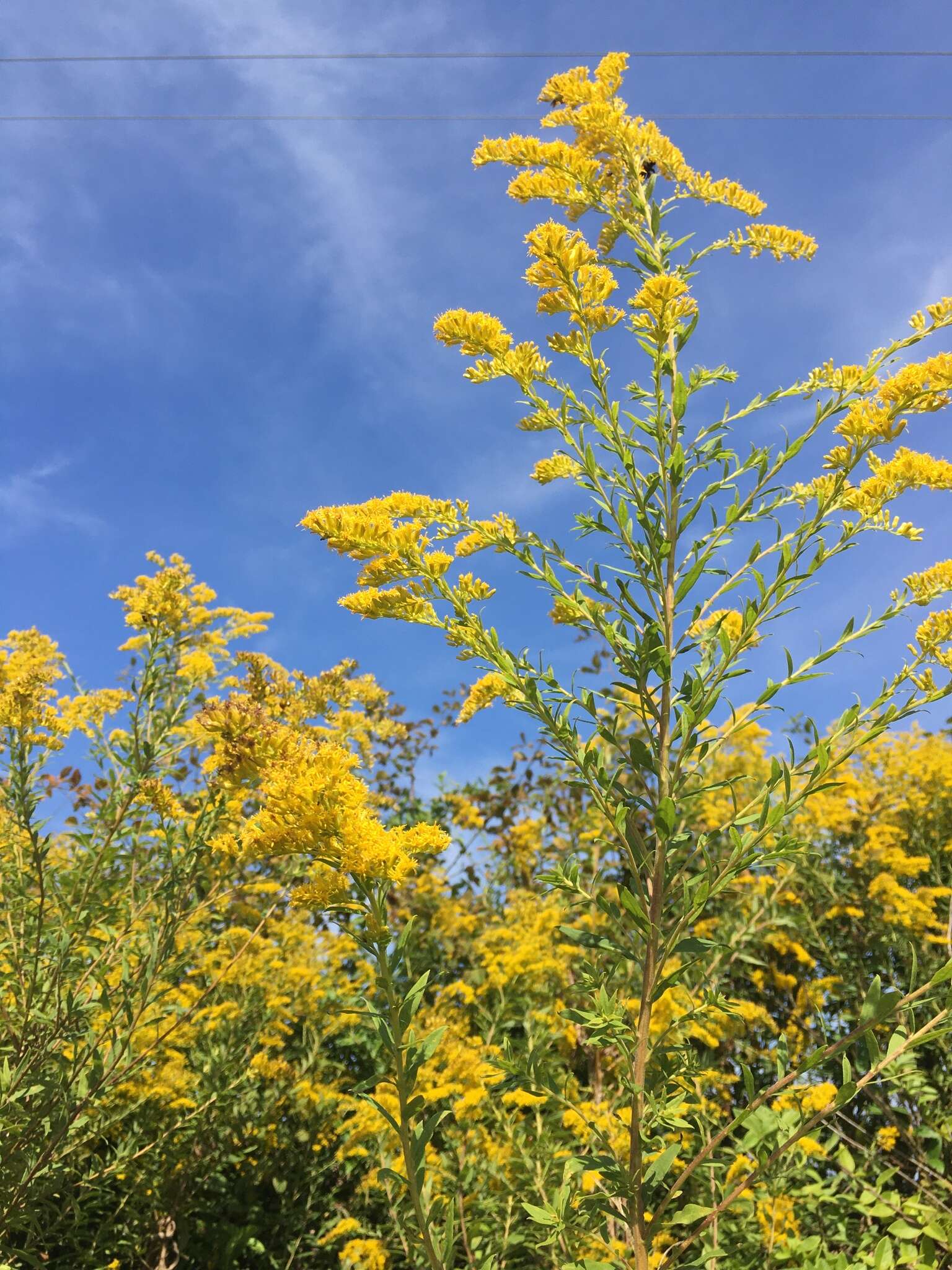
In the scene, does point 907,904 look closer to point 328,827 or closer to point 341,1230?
point 341,1230

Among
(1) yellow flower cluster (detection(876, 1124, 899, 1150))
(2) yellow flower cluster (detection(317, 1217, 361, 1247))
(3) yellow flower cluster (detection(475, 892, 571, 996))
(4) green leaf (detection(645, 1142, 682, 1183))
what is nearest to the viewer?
(4) green leaf (detection(645, 1142, 682, 1183))

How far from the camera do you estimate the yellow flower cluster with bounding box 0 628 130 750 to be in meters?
3.00

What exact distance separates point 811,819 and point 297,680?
356cm

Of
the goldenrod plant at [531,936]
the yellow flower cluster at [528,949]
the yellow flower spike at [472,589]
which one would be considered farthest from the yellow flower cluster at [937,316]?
the yellow flower cluster at [528,949]

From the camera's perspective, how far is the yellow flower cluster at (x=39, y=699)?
3004 millimetres

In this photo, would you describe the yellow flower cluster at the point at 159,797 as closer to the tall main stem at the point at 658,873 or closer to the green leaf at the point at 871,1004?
the tall main stem at the point at 658,873

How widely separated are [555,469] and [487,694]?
0.67m

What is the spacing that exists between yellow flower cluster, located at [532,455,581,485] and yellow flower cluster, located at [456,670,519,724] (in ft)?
1.94

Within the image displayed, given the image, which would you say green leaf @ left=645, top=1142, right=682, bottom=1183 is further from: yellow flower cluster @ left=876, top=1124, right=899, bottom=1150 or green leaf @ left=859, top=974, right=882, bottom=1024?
yellow flower cluster @ left=876, top=1124, right=899, bottom=1150

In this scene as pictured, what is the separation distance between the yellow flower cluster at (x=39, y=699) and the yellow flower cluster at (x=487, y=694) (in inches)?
70.2

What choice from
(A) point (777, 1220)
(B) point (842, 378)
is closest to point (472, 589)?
(B) point (842, 378)

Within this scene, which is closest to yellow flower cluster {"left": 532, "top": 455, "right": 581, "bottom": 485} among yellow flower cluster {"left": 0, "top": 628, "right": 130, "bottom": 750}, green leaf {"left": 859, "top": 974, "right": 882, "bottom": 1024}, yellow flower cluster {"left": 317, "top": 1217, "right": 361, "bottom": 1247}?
green leaf {"left": 859, "top": 974, "right": 882, "bottom": 1024}

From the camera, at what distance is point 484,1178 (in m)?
3.18

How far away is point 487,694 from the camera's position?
2234 mm
